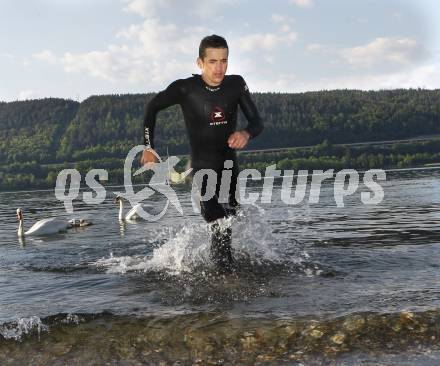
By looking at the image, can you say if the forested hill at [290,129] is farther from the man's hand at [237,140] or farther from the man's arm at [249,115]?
the man's hand at [237,140]

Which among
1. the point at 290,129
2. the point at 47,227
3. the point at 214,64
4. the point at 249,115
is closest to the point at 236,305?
the point at 249,115

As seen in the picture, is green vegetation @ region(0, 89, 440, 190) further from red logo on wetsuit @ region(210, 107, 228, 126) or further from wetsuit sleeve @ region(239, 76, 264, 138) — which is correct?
red logo on wetsuit @ region(210, 107, 228, 126)

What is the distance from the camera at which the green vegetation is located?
4545 inches

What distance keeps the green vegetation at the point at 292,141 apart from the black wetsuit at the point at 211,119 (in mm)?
101200

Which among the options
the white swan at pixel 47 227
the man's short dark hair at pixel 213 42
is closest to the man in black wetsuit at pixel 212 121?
the man's short dark hair at pixel 213 42

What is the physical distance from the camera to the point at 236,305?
711 cm

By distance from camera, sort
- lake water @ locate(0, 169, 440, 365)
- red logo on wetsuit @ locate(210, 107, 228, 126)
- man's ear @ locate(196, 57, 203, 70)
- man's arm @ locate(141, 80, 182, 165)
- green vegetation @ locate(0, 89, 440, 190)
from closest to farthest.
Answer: lake water @ locate(0, 169, 440, 365) < man's ear @ locate(196, 57, 203, 70) < red logo on wetsuit @ locate(210, 107, 228, 126) < man's arm @ locate(141, 80, 182, 165) < green vegetation @ locate(0, 89, 440, 190)

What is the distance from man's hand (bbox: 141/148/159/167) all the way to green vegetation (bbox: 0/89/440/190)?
10170 centimetres

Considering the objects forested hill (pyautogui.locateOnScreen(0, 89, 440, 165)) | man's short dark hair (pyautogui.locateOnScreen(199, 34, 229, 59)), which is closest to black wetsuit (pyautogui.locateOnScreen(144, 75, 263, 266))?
man's short dark hair (pyautogui.locateOnScreen(199, 34, 229, 59))

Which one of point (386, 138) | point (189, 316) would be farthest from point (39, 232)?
point (386, 138)

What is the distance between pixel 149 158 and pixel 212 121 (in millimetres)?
1217

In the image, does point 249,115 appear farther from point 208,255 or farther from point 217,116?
point 208,255

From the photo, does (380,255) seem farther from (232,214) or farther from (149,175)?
(149,175)

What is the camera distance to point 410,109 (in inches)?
7008
